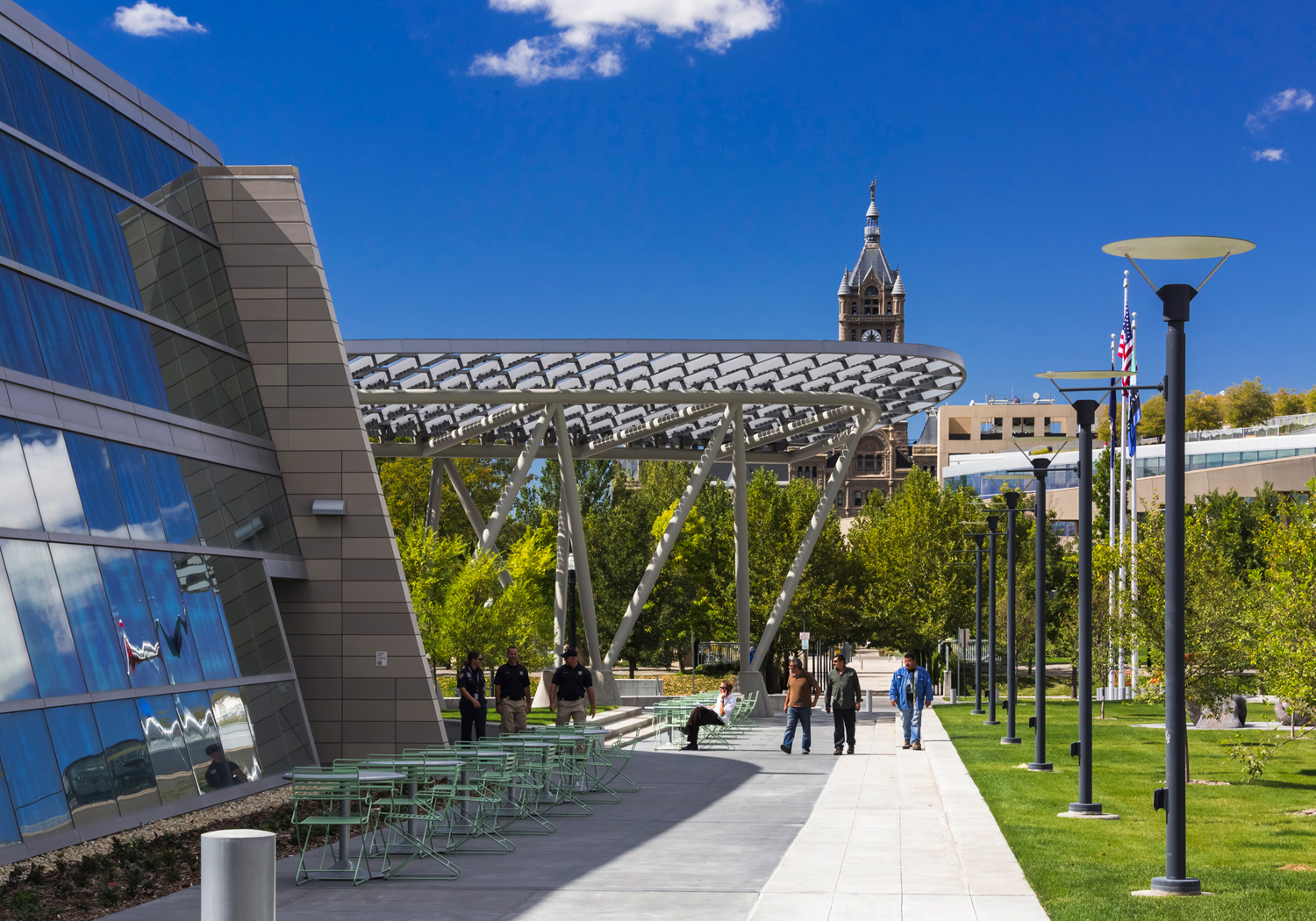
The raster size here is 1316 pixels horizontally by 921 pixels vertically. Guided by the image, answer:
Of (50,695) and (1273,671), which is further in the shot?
(1273,671)

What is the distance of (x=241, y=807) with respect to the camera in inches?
620

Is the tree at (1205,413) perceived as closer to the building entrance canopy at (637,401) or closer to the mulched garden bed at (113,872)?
the building entrance canopy at (637,401)

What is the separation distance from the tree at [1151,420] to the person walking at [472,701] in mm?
132270

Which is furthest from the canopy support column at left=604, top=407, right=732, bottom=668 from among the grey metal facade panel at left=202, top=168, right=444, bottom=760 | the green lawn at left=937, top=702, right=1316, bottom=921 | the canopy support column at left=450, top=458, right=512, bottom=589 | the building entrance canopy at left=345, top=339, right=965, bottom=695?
the grey metal facade panel at left=202, top=168, right=444, bottom=760

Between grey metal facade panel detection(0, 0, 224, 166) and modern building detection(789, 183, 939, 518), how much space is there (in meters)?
152

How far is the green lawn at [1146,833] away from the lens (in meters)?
9.92

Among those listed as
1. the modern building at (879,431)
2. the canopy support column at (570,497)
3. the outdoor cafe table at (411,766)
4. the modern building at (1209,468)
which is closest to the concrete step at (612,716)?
the canopy support column at (570,497)

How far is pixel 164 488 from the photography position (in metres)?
16.8

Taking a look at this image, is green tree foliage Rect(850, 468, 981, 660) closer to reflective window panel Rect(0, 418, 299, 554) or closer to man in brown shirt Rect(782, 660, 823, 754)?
man in brown shirt Rect(782, 660, 823, 754)

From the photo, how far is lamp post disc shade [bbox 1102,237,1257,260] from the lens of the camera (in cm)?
1047

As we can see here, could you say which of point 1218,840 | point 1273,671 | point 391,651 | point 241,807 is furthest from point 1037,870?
point 391,651

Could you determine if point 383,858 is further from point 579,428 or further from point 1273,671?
point 579,428

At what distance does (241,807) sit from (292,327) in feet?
24.4

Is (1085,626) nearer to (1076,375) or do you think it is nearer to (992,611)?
(1076,375)
